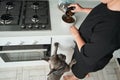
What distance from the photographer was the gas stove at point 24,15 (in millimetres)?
1383

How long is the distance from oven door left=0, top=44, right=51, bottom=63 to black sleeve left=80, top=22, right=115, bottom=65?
0.41 metres

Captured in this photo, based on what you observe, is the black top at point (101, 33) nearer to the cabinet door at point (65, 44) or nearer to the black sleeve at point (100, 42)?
the black sleeve at point (100, 42)

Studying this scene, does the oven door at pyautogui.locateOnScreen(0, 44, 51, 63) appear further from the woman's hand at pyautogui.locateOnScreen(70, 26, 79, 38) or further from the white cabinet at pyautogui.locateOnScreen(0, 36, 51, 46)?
the woman's hand at pyautogui.locateOnScreen(70, 26, 79, 38)

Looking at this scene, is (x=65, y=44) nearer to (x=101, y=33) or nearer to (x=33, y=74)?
(x=101, y=33)

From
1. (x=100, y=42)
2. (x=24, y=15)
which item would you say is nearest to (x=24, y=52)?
(x=24, y=15)

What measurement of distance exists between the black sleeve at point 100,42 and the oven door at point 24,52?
1.36ft

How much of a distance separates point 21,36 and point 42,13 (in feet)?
0.91

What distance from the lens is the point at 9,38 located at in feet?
4.39

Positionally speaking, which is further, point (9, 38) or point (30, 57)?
point (30, 57)

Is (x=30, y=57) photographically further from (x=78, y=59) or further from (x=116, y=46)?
(x=116, y=46)

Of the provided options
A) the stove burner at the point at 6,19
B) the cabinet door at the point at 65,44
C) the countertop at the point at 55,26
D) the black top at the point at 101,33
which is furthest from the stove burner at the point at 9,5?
the black top at the point at 101,33

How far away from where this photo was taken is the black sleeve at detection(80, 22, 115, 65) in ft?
3.54

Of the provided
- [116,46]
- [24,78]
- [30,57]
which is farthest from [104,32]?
[24,78]

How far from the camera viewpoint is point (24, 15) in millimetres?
1460
